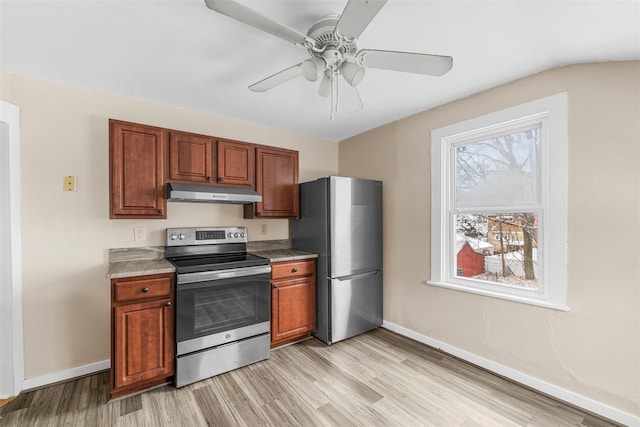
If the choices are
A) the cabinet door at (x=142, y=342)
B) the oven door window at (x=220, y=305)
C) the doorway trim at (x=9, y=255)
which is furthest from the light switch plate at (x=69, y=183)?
the oven door window at (x=220, y=305)

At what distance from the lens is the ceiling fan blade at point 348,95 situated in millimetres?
1751

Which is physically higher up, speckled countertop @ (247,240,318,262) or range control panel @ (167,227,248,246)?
range control panel @ (167,227,248,246)

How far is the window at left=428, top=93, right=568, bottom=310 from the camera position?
205 cm

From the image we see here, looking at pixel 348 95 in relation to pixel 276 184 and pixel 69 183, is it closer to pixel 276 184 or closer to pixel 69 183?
pixel 276 184

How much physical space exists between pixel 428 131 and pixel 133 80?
8.67ft

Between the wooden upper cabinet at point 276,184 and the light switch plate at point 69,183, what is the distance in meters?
1.45

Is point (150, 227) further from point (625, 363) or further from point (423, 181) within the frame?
point (625, 363)

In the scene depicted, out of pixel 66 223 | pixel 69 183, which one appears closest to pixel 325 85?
pixel 69 183

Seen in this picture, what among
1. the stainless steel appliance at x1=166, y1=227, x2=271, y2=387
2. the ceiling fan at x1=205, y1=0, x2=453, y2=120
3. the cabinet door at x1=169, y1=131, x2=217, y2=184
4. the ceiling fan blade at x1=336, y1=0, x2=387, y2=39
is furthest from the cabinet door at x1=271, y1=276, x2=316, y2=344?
the ceiling fan blade at x1=336, y1=0, x2=387, y2=39

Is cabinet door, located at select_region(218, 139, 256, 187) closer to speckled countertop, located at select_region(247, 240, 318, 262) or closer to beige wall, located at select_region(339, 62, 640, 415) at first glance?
speckled countertop, located at select_region(247, 240, 318, 262)

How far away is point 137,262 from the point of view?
2.43 m

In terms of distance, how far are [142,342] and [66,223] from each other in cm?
115

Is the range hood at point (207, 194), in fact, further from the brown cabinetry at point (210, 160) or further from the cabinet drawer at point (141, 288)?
the cabinet drawer at point (141, 288)

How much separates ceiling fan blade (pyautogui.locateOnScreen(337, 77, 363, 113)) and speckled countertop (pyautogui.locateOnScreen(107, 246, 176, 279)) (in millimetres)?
1753
